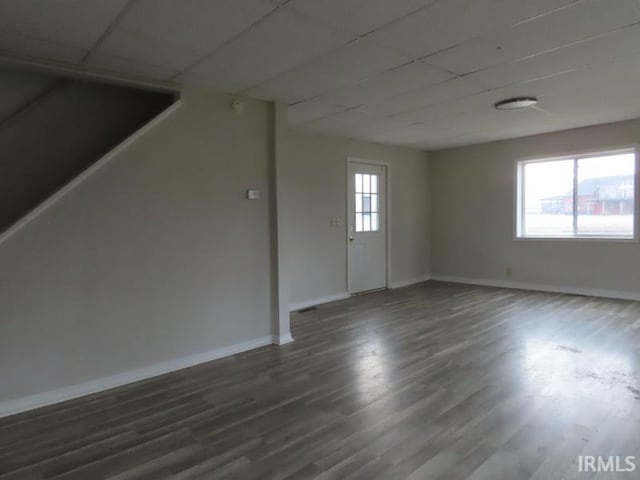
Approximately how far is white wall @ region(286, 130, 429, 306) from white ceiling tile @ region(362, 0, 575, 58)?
2.93m

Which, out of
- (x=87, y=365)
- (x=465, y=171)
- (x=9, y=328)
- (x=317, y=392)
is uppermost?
(x=465, y=171)

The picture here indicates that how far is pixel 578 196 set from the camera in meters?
6.20

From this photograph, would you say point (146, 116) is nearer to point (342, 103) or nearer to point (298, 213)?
point (342, 103)

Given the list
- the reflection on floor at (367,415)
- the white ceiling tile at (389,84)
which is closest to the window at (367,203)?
the white ceiling tile at (389,84)

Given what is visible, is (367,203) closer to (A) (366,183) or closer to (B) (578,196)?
(A) (366,183)

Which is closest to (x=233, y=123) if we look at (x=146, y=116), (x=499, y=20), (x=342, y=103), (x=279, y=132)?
(x=279, y=132)

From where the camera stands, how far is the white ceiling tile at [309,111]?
4324 millimetres

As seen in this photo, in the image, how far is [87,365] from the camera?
10.2 feet

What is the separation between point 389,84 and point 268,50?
1.31 m

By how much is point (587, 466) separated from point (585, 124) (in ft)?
17.1

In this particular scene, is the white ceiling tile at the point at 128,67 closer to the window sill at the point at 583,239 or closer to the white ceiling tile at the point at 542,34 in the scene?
the white ceiling tile at the point at 542,34

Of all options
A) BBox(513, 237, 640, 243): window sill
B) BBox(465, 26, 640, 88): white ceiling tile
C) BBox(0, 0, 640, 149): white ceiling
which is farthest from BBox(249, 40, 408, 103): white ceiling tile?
BBox(513, 237, 640, 243): window sill

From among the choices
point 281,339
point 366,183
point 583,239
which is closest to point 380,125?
point 366,183

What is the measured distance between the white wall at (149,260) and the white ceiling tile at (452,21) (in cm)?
176
